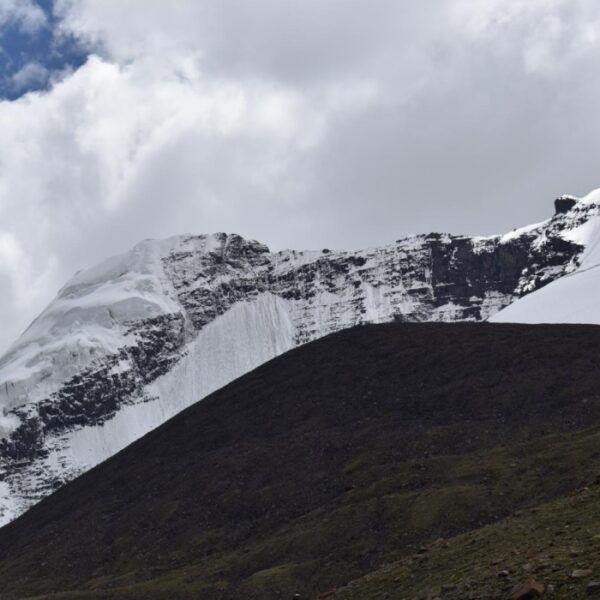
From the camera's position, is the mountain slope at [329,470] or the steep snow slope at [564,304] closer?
the mountain slope at [329,470]

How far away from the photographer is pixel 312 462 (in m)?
81.1

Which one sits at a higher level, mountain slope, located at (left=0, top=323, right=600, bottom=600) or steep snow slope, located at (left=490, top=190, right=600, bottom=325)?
steep snow slope, located at (left=490, top=190, right=600, bottom=325)

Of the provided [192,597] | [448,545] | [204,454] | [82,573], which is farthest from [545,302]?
[448,545]

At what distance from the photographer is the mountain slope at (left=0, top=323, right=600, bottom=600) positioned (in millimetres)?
59094

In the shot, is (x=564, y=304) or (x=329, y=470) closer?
(x=329, y=470)

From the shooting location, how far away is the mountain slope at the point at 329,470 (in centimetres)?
5909

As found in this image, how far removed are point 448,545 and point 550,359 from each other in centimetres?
5042

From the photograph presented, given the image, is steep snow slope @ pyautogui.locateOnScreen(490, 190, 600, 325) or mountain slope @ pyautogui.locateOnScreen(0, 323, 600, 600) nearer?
mountain slope @ pyautogui.locateOnScreen(0, 323, 600, 600)

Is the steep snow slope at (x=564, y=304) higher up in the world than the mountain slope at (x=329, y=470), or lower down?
higher up

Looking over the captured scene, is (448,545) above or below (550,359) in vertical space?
below

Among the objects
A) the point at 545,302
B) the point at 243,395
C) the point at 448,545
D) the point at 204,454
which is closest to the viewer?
the point at 448,545

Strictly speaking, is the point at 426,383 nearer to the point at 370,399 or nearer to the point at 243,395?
the point at 370,399

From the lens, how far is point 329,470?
77938mm

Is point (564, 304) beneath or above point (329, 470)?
above
